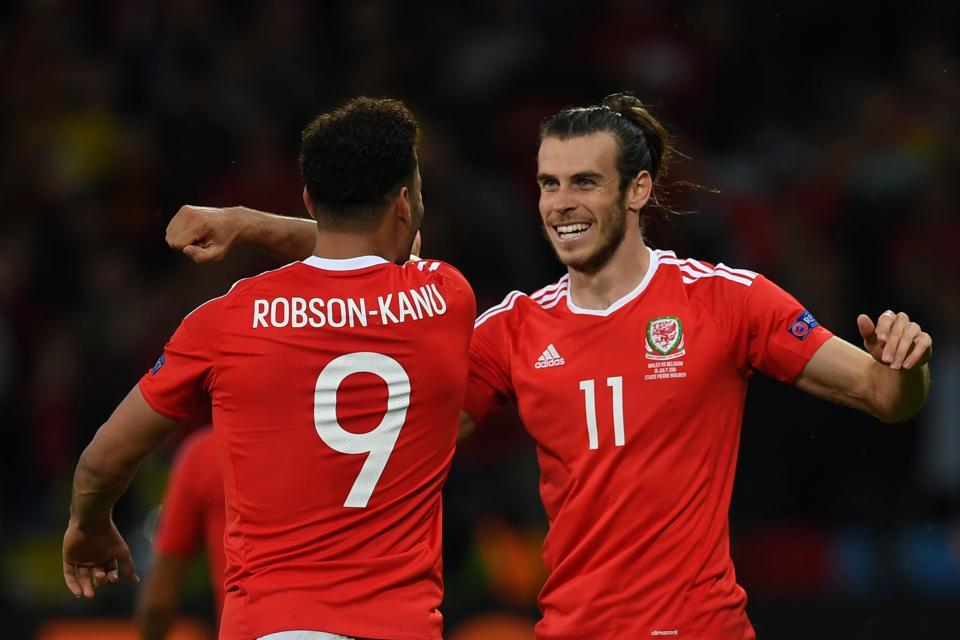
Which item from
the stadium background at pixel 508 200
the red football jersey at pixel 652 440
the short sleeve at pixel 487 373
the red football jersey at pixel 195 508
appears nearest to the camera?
the red football jersey at pixel 652 440

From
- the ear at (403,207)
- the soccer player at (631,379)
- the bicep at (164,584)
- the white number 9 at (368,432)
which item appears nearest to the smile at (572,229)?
the soccer player at (631,379)

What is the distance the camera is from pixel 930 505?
8.30 meters

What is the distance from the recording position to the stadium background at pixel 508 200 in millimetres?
8039

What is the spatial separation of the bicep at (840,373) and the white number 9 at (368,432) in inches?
49.1

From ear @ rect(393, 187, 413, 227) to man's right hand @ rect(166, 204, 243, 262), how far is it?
Result: 538 millimetres

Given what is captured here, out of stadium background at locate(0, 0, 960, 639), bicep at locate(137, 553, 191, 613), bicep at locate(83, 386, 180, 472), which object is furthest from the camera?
stadium background at locate(0, 0, 960, 639)

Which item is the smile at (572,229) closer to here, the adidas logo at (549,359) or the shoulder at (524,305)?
the shoulder at (524,305)

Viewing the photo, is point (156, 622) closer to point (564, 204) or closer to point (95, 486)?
point (95, 486)

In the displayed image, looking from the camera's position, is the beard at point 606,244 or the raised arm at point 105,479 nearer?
the raised arm at point 105,479

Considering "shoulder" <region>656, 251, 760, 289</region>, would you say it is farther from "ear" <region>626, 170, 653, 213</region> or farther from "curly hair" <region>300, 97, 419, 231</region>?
"curly hair" <region>300, 97, 419, 231</region>

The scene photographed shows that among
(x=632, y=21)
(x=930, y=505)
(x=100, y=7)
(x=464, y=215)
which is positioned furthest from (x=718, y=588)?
(x=100, y=7)

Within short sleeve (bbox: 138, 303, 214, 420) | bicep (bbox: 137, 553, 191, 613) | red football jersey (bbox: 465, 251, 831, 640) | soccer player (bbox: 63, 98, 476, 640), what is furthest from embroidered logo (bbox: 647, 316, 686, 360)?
bicep (bbox: 137, 553, 191, 613)

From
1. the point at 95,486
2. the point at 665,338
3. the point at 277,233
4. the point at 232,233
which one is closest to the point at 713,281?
the point at 665,338

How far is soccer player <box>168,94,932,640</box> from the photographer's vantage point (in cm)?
447
